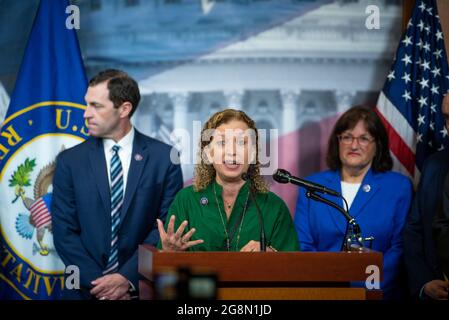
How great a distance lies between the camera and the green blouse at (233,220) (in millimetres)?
3824

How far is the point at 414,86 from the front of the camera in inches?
205

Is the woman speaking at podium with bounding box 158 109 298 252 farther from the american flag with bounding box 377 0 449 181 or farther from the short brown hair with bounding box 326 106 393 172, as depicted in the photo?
the american flag with bounding box 377 0 449 181

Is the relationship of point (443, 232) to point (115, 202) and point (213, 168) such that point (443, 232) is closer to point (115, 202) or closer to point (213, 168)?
point (213, 168)

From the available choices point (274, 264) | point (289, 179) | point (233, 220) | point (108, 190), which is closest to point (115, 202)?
point (108, 190)

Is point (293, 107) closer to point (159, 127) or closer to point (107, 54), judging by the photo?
point (159, 127)

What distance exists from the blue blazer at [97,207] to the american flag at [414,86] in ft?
5.18

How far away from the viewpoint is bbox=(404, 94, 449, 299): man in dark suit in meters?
4.42

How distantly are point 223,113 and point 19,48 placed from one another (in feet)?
6.42

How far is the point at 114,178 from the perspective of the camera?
4848 millimetres

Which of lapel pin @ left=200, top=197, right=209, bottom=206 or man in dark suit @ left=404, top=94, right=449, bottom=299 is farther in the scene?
man in dark suit @ left=404, top=94, right=449, bottom=299

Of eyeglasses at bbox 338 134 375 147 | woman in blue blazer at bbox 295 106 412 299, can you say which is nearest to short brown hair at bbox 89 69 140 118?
woman in blue blazer at bbox 295 106 412 299

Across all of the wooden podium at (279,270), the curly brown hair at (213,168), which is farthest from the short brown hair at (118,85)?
the wooden podium at (279,270)
